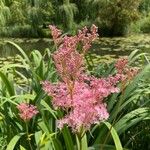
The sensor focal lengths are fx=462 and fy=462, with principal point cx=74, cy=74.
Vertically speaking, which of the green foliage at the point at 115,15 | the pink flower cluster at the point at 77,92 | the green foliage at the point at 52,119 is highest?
the pink flower cluster at the point at 77,92

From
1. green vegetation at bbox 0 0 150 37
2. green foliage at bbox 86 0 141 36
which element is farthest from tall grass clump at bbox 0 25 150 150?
green foliage at bbox 86 0 141 36

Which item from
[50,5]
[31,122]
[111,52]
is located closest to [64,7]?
[50,5]

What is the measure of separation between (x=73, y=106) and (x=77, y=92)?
80 mm

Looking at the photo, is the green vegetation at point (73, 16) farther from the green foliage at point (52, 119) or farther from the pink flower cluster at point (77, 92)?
the pink flower cluster at point (77, 92)

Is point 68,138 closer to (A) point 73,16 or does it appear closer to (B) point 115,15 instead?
(A) point 73,16

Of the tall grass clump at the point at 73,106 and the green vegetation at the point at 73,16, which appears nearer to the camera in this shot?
the tall grass clump at the point at 73,106

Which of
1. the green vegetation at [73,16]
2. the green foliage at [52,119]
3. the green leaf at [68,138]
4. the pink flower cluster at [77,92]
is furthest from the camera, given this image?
the green vegetation at [73,16]

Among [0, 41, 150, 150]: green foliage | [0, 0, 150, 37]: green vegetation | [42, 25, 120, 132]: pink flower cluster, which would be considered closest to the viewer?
[42, 25, 120, 132]: pink flower cluster

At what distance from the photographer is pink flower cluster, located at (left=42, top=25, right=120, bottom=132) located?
2010 millimetres

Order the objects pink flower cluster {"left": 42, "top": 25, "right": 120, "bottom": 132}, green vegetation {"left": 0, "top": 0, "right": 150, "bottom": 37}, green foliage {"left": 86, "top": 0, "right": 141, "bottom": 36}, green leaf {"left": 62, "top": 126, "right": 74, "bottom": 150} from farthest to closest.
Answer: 1. green foliage {"left": 86, "top": 0, "right": 141, "bottom": 36}
2. green vegetation {"left": 0, "top": 0, "right": 150, "bottom": 37}
3. green leaf {"left": 62, "top": 126, "right": 74, "bottom": 150}
4. pink flower cluster {"left": 42, "top": 25, "right": 120, "bottom": 132}

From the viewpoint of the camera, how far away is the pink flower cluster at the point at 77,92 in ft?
6.59

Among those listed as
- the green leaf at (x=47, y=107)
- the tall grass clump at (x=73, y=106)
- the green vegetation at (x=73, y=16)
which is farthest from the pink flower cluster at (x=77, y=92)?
the green vegetation at (x=73, y=16)

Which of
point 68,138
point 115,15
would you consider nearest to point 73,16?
point 115,15

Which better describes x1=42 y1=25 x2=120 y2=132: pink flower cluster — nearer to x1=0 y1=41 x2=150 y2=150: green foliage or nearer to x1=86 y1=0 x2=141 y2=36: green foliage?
x1=0 y1=41 x2=150 y2=150: green foliage
